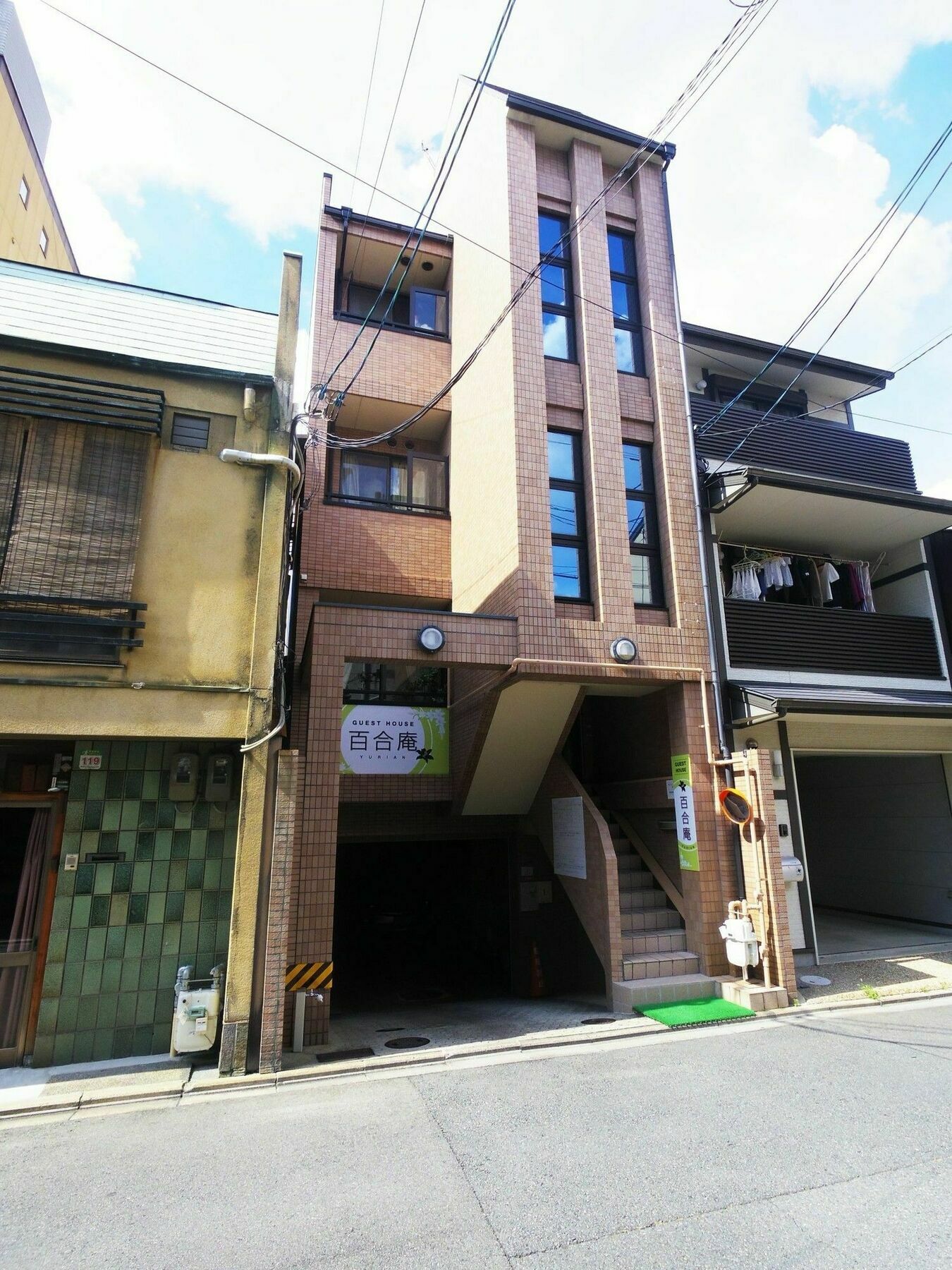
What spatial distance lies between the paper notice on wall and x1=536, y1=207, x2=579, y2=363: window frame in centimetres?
692

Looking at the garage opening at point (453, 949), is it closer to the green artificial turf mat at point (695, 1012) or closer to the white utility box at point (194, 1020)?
the green artificial turf mat at point (695, 1012)

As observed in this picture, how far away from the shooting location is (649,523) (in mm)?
10641

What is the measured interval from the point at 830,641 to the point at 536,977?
7676 millimetres

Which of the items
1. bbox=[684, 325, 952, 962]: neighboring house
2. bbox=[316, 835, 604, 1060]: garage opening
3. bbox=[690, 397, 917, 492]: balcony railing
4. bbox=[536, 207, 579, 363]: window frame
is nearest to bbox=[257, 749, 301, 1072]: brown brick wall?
bbox=[316, 835, 604, 1060]: garage opening

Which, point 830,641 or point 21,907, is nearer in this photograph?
point 21,907

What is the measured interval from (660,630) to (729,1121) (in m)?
6.13

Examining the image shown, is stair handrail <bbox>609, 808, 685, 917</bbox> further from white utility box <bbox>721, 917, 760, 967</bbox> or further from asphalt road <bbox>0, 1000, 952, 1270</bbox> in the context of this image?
asphalt road <bbox>0, 1000, 952, 1270</bbox>

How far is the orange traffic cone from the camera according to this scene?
11.7 metres

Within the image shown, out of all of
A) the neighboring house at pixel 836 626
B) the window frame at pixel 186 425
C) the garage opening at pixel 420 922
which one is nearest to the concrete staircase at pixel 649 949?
the neighboring house at pixel 836 626

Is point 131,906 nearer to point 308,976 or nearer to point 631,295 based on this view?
point 308,976

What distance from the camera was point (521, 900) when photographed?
39.7 feet

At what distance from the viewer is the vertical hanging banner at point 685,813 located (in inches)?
363

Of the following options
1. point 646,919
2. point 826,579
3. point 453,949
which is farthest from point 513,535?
point 453,949

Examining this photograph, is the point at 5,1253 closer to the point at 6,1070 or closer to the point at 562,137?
the point at 6,1070
